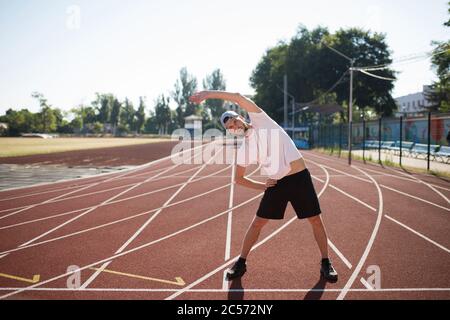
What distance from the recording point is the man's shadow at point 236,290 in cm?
366

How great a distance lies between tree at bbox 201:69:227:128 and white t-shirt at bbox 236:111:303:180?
91863 millimetres

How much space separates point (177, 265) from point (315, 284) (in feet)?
6.05

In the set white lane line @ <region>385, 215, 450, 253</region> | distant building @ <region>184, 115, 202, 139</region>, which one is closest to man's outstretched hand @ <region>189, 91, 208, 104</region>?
white lane line @ <region>385, 215, 450, 253</region>

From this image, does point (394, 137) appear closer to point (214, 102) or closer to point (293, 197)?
point (293, 197)

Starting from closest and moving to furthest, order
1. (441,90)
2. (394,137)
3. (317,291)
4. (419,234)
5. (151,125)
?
(317,291), (419,234), (394,137), (441,90), (151,125)

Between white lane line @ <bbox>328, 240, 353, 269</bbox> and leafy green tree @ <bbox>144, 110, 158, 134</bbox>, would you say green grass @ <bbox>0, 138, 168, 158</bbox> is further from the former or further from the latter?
leafy green tree @ <bbox>144, 110, 158, 134</bbox>

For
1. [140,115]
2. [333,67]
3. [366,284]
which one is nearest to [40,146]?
[333,67]

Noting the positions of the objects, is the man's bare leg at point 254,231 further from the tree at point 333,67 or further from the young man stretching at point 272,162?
the tree at point 333,67

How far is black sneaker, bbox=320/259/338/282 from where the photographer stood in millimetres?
4012

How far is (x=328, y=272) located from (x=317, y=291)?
1.25 ft

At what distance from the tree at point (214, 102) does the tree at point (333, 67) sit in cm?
4375

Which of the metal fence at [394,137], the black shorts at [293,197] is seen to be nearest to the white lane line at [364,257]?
the black shorts at [293,197]

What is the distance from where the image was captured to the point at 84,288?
389 centimetres

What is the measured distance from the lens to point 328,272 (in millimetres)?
4059
